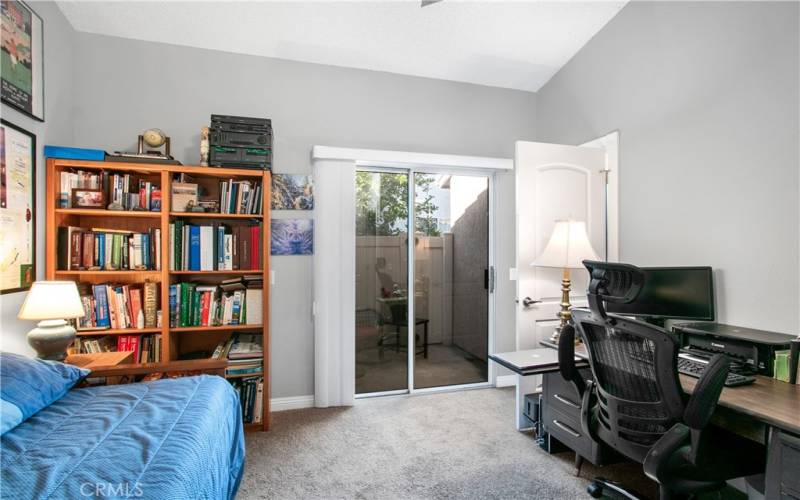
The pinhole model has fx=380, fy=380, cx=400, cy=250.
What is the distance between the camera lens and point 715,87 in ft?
7.48

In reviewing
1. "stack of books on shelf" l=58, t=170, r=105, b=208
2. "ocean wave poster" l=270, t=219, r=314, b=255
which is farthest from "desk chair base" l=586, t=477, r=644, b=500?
"stack of books on shelf" l=58, t=170, r=105, b=208

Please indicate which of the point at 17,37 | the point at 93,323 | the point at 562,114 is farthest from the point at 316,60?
the point at 93,323

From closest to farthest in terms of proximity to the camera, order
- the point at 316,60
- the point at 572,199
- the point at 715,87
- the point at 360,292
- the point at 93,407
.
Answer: the point at 93,407, the point at 715,87, the point at 572,199, the point at 316,60, the point at 360,292

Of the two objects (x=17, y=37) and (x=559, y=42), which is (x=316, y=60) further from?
(x=559, y=42)

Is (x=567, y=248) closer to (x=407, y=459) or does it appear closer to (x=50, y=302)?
(x=407, y=459)

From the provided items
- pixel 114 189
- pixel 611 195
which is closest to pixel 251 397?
pixel 114 189

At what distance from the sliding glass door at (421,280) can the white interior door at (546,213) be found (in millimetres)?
816

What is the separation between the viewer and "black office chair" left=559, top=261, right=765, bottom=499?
1.42 m

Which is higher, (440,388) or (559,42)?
(559,42)

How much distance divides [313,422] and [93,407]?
1.65 meters

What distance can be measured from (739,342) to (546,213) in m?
1.39

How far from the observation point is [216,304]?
2.77 m

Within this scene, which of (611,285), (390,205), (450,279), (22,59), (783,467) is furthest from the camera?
(450,279)

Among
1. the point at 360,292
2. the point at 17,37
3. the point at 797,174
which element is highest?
the point at 17,37
